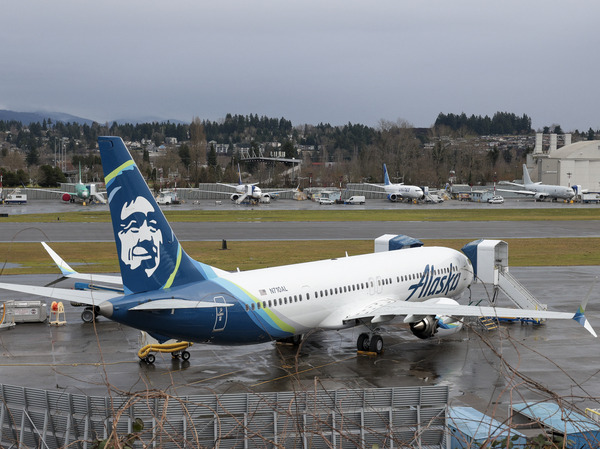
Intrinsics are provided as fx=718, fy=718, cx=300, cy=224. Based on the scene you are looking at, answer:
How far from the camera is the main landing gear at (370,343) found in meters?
32.3

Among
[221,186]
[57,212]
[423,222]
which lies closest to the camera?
[423,222]

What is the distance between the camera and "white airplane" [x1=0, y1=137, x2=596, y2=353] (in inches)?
969

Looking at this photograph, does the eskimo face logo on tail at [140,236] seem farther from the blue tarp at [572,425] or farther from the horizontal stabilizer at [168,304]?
the blue tarp at [572,425]

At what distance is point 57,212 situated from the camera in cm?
11700

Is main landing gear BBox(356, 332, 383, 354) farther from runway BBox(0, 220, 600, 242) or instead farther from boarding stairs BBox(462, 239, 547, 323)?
runway BBox(0, 220, 600, 242)

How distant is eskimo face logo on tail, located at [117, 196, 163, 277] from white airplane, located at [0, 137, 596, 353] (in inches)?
1.4

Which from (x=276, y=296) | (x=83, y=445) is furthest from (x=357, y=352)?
(x=83, y=445)

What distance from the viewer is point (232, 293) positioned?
2767 cm

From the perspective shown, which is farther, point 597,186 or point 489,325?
point 597,186

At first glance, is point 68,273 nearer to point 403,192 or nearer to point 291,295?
point 291,295

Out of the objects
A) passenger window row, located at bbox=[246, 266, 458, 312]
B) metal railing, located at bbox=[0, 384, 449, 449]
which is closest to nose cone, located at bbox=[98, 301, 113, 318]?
passenger window row, located at bbox=[246, 266, 458, 312]

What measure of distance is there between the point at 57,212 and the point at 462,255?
90.0 meters

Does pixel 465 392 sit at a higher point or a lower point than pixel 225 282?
lower

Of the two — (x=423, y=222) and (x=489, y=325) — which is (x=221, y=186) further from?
(x=489, y=325)
